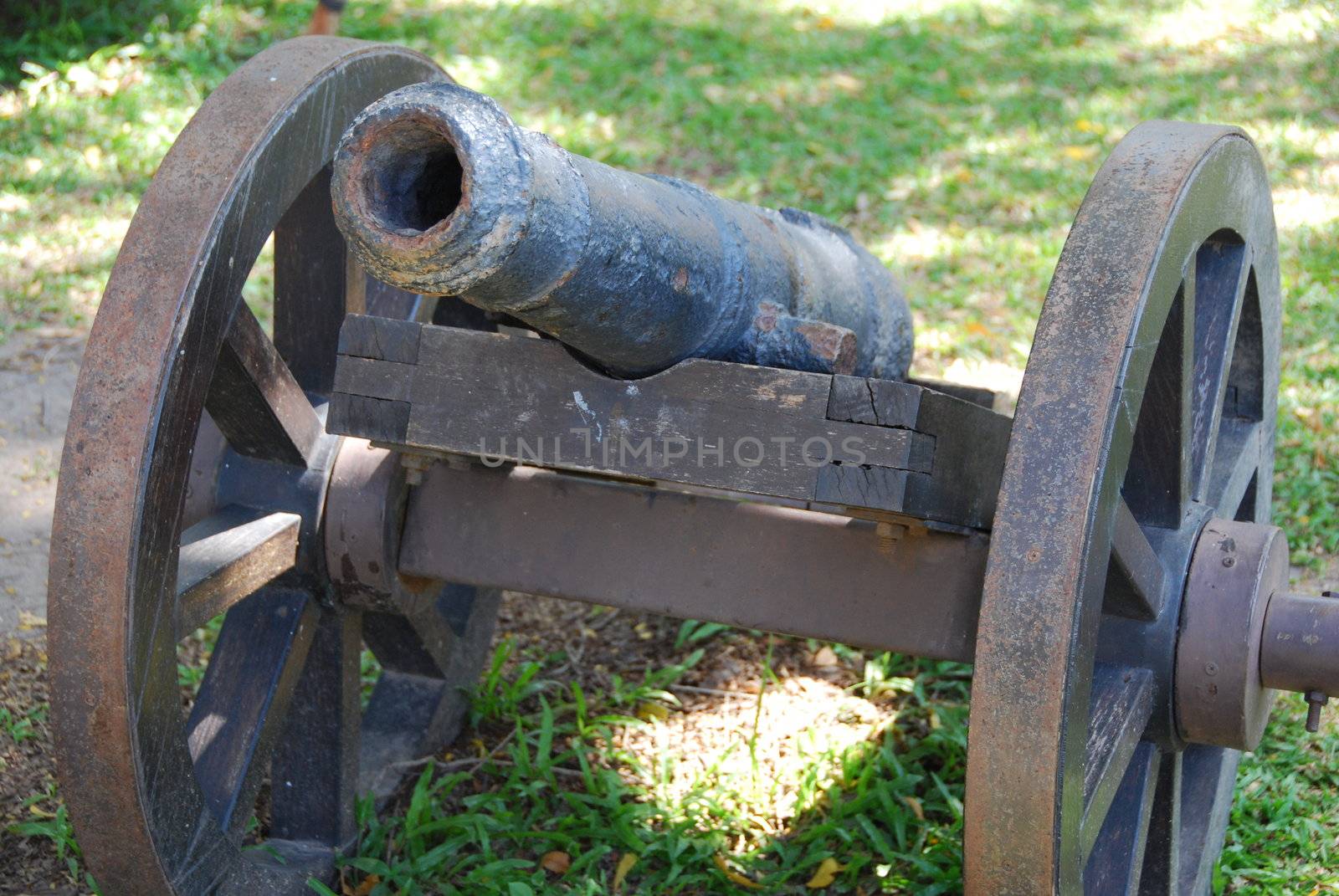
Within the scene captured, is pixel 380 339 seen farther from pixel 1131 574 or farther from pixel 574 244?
pixel 1131 574

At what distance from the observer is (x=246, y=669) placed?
2600 mm

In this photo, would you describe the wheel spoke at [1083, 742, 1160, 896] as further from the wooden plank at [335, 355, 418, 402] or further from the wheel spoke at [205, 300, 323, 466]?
the wheel spoke at [205, 300, 323, 466]

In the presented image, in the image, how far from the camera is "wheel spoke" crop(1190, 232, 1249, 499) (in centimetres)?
247

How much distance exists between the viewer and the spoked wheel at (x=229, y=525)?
6.51 ft

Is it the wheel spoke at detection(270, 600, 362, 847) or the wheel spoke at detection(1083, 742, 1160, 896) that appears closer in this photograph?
the wheel spoke at detection(1083, 742, 1160, 896)

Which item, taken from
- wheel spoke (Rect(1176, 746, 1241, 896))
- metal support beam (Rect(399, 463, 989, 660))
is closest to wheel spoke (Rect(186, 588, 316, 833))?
metal support beam (Rect(399, 463, 989, 660))

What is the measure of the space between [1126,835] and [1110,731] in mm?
305

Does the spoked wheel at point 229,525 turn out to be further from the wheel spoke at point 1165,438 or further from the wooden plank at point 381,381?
the wheel spoke at point 1165,438

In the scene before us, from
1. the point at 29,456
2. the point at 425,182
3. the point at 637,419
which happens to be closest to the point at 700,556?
the point at 637,419

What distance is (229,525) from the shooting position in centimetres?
256

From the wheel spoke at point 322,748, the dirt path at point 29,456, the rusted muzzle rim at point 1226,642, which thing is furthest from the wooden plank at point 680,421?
the dirt path at point 29,456

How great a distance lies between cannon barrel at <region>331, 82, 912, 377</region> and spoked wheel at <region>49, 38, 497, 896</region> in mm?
521

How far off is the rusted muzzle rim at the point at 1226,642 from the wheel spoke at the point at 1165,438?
119 mm

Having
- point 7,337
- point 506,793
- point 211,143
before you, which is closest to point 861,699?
point 506,793
